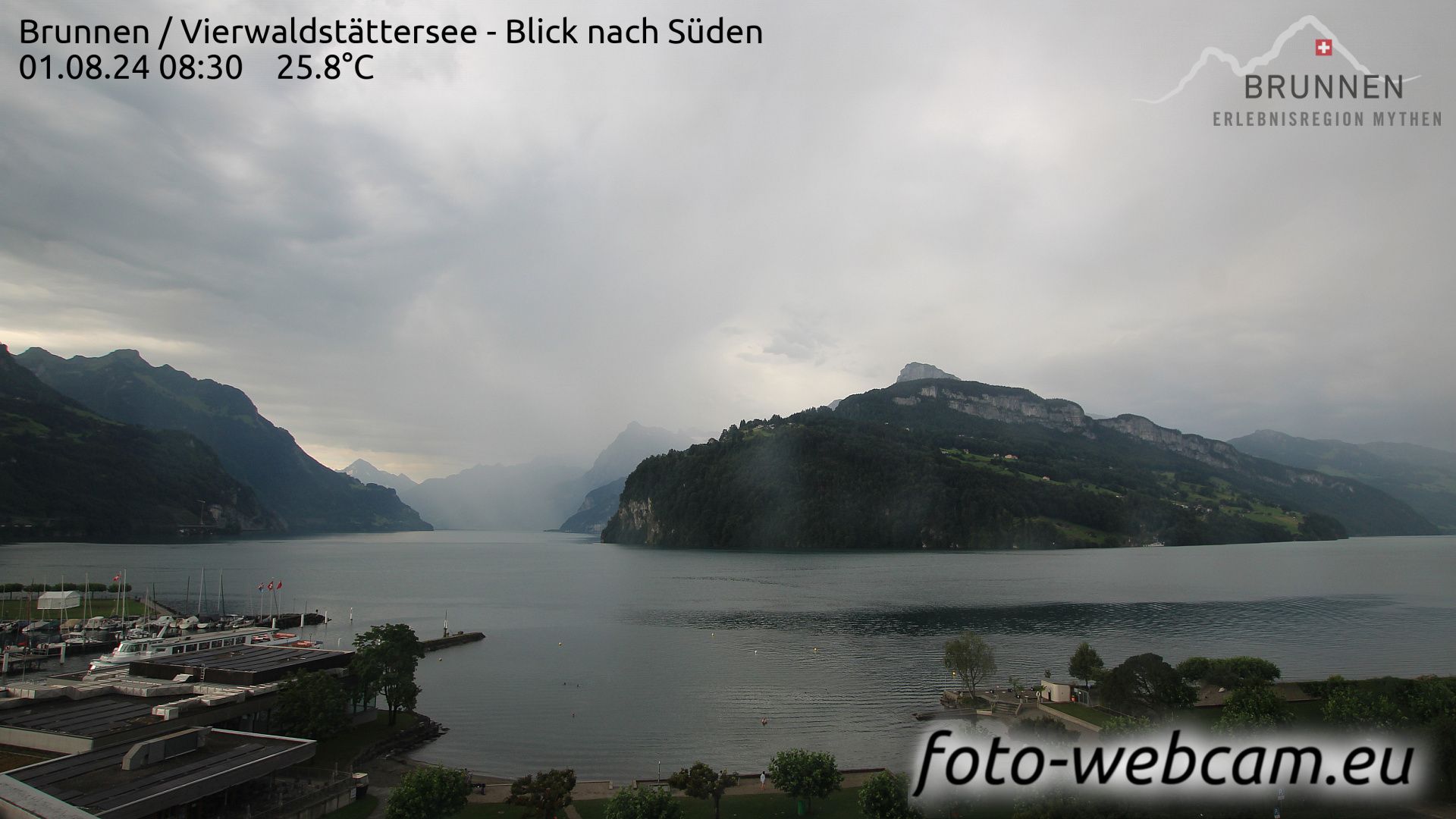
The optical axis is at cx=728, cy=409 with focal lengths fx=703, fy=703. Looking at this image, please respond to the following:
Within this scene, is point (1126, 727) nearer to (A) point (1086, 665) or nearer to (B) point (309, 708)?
(A) point (1086, 665)

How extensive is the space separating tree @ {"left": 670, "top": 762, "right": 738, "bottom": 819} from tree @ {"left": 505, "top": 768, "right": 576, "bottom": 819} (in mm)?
4143

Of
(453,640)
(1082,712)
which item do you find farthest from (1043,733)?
(453,640)

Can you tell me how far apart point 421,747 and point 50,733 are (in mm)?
17706

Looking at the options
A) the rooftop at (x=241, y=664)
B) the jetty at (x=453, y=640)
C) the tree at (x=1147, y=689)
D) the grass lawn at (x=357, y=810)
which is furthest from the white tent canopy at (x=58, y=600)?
the tree at (x=1147, y=689)

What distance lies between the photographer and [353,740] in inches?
1544

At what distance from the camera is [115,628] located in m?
68.6

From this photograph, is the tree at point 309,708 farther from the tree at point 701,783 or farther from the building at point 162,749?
the tree at point 701,783

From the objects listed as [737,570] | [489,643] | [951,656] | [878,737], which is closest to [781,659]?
[951,656]

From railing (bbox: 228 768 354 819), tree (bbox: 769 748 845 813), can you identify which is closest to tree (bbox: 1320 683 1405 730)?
tree (bbox: 769 748 845 813)

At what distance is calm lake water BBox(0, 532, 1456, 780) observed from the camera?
145ft

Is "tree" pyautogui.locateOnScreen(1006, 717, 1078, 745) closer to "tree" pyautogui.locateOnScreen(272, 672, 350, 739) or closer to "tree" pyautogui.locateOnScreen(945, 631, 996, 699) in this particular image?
"tree" pyautogui.locateOnScreen(945, 631, 996, 699)

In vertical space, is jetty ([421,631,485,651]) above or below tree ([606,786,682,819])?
below

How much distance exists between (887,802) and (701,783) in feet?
24.7

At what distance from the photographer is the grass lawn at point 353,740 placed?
3519 cm
